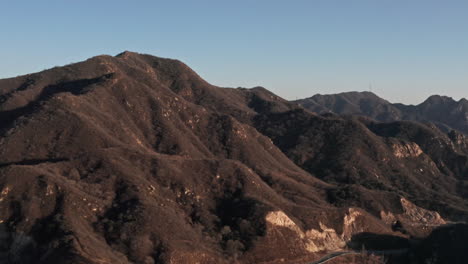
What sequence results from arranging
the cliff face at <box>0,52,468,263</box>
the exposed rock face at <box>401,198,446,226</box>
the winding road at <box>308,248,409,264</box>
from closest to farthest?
the cliff face at <box>0,52,468,263</box>
the winding road at <box>308,248,409,264</box>
the exposed rock face at <box>401,198,446,226</box>

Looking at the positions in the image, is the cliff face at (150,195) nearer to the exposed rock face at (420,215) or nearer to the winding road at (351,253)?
the exposed rock face at (420,215)

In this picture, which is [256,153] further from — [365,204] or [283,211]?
[283,211]

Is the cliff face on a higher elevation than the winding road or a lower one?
higher

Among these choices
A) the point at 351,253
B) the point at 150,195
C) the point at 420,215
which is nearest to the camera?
the point at 150,195

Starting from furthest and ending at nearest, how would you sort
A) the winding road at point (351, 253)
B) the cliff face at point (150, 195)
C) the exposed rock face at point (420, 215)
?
1. the exposed rock face at point (420, 215)
2. the winding road at point (351, 253)
3. the cliff face at point (150, 195)

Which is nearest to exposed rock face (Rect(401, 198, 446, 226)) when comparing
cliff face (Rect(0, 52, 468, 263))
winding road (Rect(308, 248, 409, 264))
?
cliff face (Rect(0, 52, 468, 263))

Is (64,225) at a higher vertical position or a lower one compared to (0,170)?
lower

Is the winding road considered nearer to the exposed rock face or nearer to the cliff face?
the cliff face

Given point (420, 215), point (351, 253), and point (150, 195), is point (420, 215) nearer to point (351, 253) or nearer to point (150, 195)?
point (351, 253)

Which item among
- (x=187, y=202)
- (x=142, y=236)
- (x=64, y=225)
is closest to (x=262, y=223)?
(x=187, y=202)

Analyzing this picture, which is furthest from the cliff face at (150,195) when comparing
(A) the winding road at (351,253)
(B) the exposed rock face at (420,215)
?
(A) the winding road at (351,253)

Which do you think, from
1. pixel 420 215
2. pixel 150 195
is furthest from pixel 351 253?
pixel 420 215
